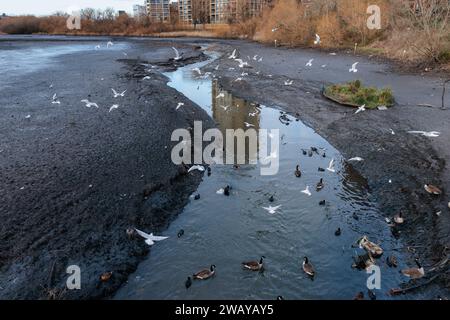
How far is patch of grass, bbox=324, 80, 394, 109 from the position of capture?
2156 centimetres

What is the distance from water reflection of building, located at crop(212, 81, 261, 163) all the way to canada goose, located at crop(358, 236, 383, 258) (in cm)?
694

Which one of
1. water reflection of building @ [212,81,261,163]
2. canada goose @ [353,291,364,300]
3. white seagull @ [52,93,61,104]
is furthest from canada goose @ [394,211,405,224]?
white seagull @ [52,93,61,104]

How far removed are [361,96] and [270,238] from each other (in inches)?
588

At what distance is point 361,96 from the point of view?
73.2ft

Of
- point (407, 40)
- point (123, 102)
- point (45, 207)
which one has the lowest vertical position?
point (45, 207)

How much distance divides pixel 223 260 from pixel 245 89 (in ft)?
67.7

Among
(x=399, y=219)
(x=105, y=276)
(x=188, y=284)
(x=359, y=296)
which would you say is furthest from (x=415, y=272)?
(x=105, y=276)

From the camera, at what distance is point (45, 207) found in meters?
11.1

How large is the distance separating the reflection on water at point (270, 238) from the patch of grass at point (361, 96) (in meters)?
7.75

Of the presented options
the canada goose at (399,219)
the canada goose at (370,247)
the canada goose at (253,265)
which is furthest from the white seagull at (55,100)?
the canada goose at (399,219)

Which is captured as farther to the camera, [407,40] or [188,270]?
[407,40]

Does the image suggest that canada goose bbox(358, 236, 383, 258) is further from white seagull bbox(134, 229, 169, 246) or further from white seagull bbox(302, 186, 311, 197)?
white seagull bbox(134, 229, 169, 246)

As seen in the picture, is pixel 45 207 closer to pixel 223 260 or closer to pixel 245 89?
pixel 223 260
